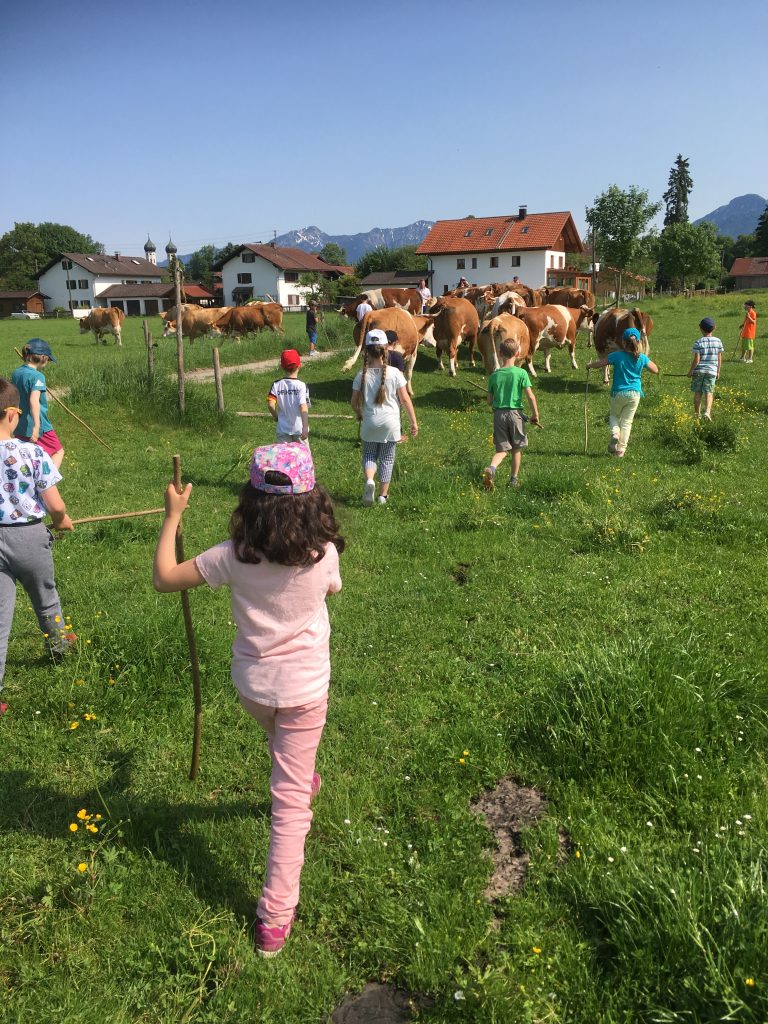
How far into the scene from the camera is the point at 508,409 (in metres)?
8.17

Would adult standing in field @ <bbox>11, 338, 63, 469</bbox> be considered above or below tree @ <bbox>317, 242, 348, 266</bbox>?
below

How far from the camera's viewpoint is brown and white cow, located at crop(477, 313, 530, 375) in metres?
13.9

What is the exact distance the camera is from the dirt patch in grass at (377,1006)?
231cm

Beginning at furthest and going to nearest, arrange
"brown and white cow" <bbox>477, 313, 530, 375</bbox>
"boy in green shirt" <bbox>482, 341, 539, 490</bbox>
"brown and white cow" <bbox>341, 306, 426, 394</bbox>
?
"brown and white cow" <bbox>341, 306, 426, 394</bbox>, "brown and white cow" <bbox>477, 313, 530, 375</bbox>, "boy in green shirt" <bbox>482, 341, 539, 490</bbox>

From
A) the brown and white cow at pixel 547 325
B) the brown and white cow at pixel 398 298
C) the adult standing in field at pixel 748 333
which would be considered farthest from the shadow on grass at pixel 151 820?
the adult standing in field at pixel 748 333

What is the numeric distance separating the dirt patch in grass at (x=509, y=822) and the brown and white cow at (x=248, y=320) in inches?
1052

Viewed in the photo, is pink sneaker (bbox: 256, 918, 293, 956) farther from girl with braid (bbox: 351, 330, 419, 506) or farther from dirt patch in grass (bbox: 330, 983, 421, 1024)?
girl with braid (bbox: 351, 330, 419, 506)

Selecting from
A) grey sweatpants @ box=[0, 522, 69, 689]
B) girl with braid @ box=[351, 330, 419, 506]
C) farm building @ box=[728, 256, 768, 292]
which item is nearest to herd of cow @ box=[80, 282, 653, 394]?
girl with braid @ box=[351, 330, 419, 506]

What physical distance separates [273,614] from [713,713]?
7.66 feet

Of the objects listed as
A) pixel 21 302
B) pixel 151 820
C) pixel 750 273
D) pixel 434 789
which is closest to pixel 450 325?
pixel 434 789

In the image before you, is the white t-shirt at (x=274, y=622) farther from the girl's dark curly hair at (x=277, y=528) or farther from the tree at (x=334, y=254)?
the tree at (x=334, y=254)

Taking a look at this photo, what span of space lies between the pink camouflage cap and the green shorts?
1046 centimetres

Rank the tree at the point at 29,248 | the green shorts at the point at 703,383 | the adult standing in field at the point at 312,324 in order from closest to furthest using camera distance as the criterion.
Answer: the green shorts at the point at 703,383 < the adult standing in field at the point at 312,324 < the tree at the point at 29,248

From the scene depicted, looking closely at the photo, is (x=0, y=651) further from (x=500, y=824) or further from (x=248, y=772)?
(x=500, y=824)
